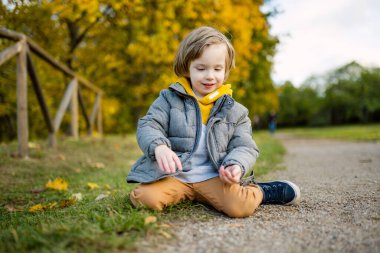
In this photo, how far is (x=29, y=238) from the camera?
1.51 metres

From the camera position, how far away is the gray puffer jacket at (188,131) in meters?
2.20

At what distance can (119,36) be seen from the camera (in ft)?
29.7

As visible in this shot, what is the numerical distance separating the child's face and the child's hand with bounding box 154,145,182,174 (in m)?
0.59

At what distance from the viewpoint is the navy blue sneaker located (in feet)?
7.36

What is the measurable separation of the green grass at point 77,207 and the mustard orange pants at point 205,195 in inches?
2.4

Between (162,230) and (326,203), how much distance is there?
4.07ft

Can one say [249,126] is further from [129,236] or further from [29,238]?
[29,238]

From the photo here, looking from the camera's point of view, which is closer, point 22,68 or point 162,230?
point 162,230

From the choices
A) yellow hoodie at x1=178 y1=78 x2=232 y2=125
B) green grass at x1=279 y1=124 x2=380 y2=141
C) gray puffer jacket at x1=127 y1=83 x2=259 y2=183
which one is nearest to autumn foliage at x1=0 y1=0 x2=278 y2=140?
yellow hoodie at x1=178 y1=78 x2=232 y2=125

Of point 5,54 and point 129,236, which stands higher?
point 5,54

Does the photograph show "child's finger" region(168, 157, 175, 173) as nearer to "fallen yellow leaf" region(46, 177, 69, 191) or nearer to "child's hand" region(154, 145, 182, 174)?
"child's hand" region(154, 145, 182, 174)

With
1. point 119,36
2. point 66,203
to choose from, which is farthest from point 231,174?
point 119,36

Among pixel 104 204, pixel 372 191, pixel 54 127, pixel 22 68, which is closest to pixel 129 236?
pixel 104 204

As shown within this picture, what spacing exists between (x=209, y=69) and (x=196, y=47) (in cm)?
17
